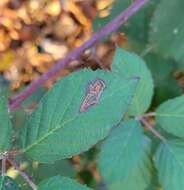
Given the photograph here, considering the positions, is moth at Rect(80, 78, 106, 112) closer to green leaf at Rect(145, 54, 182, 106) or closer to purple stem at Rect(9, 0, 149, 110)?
purple stem at Rect(9, 0, 149, 110)

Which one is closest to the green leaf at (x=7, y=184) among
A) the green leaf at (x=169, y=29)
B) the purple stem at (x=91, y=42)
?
the purple stem at (x=91, y=42)

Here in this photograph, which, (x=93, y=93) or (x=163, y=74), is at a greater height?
(x=163, y=74)

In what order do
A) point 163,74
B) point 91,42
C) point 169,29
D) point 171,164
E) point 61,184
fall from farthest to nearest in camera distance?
point 163,74 < point 169,29 < point 91,42 < point 171,164 < point 61,184

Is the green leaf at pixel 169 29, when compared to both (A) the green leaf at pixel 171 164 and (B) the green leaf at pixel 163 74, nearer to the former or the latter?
(B) the green leaf at pixel 163 74

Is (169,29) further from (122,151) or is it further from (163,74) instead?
(122,151)

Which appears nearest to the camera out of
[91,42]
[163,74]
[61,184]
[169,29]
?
[61,184]

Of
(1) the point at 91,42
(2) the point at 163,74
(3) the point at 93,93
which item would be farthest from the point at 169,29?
(3) the point at 93,93

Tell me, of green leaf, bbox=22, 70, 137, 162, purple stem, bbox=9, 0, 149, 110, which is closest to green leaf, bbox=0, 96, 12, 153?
green leaf, bbox=22, 70, 137, 162

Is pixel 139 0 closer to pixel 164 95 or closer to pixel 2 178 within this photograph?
pixel 164 95

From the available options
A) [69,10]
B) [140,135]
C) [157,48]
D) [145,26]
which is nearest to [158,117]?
[140,135]
